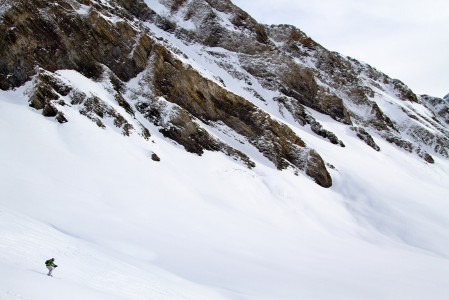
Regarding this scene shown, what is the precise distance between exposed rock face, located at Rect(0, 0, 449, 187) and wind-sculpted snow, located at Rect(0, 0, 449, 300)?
0.52ft

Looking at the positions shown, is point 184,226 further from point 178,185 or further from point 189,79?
point 189,79

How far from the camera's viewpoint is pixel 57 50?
27016 millimetres

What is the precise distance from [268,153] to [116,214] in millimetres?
18750

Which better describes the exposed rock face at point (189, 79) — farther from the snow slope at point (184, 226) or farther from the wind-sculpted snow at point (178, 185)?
the snow slope at point (184, 226)

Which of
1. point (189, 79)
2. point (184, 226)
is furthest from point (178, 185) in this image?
point (189, 79)

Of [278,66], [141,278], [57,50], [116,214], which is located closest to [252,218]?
[116,214]

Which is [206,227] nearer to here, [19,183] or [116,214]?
[116,214]

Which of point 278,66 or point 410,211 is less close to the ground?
point 278,66

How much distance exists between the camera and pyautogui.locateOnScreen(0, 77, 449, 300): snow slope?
11.7 meters

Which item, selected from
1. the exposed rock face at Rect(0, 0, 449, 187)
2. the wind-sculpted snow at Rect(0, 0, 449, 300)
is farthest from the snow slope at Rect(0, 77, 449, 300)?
the exposed rock face at Rect(0, 0, 449, 187)

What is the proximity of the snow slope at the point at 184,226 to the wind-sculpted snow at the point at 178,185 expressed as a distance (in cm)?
10

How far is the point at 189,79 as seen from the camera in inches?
1320

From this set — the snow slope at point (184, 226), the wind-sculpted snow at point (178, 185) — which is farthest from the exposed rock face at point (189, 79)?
the snow slope at point (184, 226)

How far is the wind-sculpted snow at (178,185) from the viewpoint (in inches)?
523
